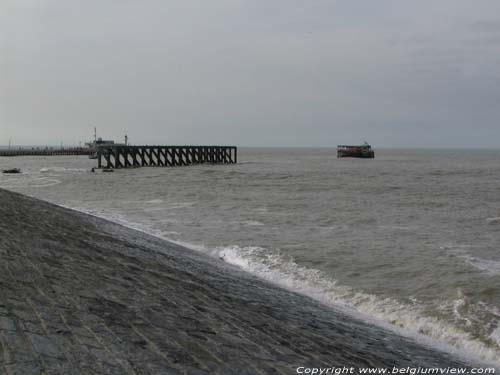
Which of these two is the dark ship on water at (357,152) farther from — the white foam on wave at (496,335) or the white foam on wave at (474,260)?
the white foam on wave at (496,335)

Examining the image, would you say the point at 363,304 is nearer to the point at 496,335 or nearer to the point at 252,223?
the point at 496,335

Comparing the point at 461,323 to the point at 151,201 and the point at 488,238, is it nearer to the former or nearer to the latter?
the point at 488,238

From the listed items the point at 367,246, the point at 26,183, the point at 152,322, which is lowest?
the point at 367,246

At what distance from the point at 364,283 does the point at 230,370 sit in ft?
19.3

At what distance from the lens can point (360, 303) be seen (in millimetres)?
8508

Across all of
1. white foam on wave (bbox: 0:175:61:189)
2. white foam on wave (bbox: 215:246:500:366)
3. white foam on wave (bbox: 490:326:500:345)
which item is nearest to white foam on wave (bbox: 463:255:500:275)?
white foam on wave (bbox: 215:246:500:366)

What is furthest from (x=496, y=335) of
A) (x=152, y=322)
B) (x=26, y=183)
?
(x=26, y=183)

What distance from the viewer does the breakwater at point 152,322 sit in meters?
3.88

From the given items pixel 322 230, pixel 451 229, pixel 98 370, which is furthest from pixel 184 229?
pixel 98 370

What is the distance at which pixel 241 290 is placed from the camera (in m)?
8.05

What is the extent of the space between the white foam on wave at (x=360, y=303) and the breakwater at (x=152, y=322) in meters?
0.50

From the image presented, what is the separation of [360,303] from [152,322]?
452 centimetres

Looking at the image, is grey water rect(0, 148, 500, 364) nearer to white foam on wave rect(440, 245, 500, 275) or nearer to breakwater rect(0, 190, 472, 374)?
white foam on wave rect(440, 245, 500, 275)

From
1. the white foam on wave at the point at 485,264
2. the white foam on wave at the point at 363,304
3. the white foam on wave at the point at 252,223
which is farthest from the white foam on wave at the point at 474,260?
the white foam on wave at the point at 252,223
